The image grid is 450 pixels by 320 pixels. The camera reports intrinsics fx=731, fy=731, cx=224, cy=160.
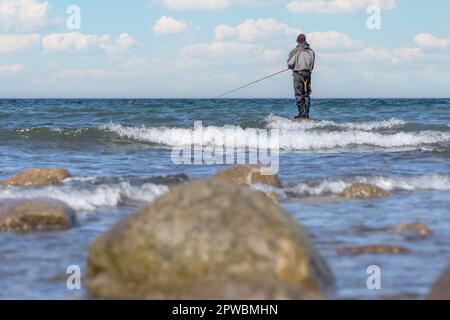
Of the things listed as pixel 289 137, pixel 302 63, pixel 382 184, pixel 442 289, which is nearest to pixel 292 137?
pixel 289 137

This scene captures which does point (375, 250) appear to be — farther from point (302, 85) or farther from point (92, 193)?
point (302, 85)

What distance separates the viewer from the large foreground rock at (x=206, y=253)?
12.7ft

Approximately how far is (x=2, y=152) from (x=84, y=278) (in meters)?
10.1

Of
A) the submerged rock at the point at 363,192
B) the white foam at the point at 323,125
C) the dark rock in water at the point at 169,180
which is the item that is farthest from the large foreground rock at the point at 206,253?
the white foam at the point at 323,125

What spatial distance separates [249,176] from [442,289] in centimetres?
494

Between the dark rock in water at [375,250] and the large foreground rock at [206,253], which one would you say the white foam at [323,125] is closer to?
the dark rock in water at [375,250]

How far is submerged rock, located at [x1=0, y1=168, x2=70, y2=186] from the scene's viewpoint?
8914mm

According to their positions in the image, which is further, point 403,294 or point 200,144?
point 200,144

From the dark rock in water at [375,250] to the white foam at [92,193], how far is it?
9.94 feet

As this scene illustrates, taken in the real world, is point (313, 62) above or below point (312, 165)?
above

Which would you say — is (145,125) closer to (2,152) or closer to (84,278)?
(2,152)
